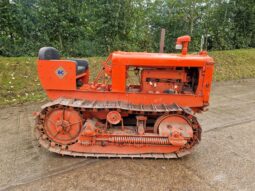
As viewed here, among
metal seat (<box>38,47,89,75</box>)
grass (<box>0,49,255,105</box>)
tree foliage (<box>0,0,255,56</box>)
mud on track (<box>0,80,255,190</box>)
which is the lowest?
mud on track (<box>0,80,255,190</box>)

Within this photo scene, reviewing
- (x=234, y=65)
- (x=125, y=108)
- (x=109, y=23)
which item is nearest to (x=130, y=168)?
(x=125, y=108)

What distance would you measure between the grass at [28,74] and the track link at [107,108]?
3.31m

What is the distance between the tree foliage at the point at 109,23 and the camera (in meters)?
9.80

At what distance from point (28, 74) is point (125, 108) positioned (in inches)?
225

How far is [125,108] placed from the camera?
4.05 meters

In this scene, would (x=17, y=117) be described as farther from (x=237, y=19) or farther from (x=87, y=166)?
(x=237, y=19)

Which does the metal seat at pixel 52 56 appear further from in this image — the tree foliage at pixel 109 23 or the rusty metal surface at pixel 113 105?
the tree foliage at pixel 109 23

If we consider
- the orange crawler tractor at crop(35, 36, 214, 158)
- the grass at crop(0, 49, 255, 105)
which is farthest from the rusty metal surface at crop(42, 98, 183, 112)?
the grass at crop(0, 49, 255, 105)

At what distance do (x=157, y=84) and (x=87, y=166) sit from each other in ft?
6.02

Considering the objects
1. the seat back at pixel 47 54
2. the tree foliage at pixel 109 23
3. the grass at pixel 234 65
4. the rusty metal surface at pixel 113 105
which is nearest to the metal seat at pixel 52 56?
the seat back at pixel 47 54

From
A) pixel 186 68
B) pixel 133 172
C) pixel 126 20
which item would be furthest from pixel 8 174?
pixel 126 20

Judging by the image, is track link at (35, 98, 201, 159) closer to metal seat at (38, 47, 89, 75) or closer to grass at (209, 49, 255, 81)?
metal seat at (38, 47, 89, 75)

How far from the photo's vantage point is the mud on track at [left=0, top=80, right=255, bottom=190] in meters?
3.52

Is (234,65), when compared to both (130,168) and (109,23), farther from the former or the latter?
(130,168)
